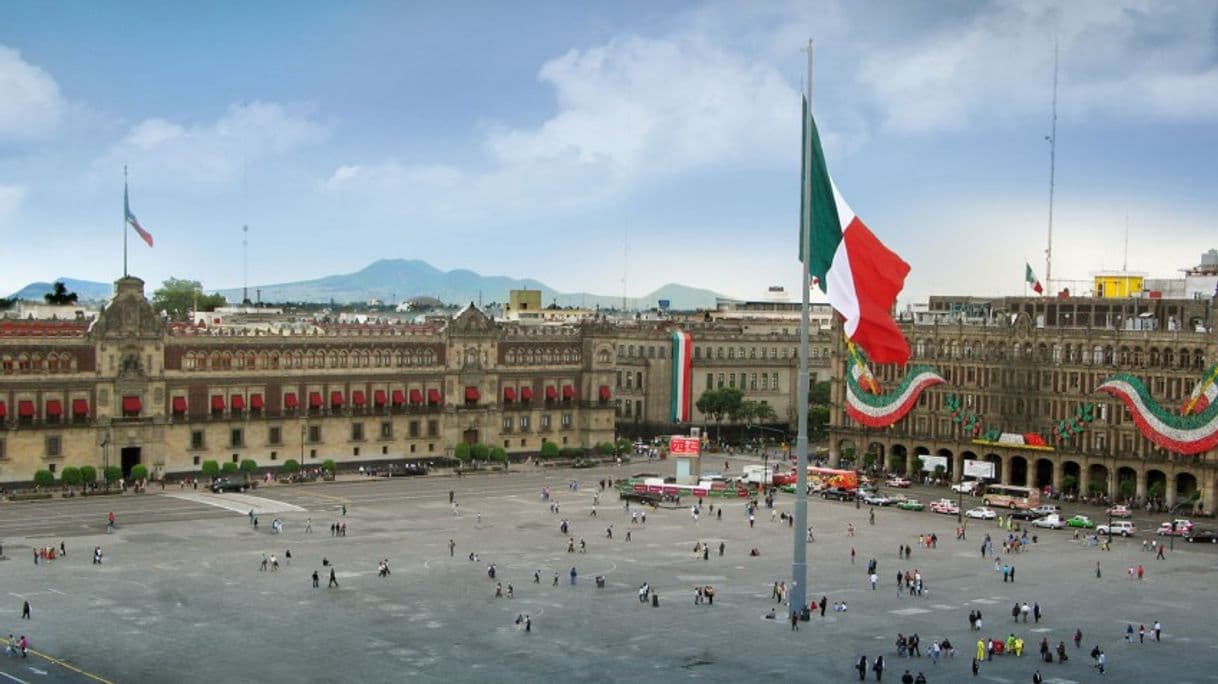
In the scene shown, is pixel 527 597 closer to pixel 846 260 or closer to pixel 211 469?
pixel 846 260

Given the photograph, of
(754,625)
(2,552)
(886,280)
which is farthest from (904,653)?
(2,552)

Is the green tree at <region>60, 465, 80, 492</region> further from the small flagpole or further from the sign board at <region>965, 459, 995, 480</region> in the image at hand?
the sign board at <region>965, 459, 995, 480</region>

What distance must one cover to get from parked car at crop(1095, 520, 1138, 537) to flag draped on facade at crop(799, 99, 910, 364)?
163ft

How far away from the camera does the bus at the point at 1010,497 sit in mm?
122875

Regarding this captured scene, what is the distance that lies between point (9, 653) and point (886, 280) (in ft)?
127

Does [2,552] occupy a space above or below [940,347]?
below

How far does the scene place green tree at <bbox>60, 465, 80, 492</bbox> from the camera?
12112cm

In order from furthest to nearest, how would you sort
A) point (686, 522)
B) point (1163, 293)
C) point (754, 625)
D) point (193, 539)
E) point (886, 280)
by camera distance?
point (1163, 293), point (686, 522), point (193, 539), point (754, 625), point (886, 280)

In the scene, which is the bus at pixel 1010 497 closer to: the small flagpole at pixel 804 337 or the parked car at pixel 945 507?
the parked car at pixel 945 507

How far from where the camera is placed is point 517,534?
343 feet

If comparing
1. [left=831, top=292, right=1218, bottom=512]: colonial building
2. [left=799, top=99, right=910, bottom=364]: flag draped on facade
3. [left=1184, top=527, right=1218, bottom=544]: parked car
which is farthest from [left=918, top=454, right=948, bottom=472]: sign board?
[left=799, top=99, right=910, bottom=364]: flag draped on facade

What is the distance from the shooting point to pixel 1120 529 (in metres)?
110

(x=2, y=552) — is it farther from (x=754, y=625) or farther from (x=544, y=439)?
(x=544, y=439)

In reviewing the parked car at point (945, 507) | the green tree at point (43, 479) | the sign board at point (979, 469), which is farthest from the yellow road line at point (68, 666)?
the sign board at point (979, 469)
